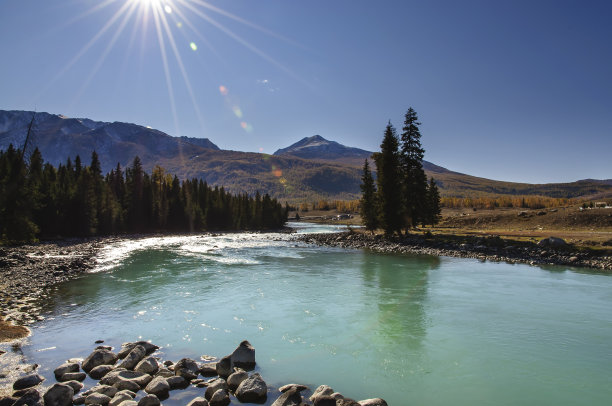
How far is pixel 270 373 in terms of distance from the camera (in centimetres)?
1043

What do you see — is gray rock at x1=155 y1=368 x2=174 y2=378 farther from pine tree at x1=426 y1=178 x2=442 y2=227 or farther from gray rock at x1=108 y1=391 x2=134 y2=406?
pine tree at x1=426 y1=178 x2=442 y2=227

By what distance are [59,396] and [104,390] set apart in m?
0.98

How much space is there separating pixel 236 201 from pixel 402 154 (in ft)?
239

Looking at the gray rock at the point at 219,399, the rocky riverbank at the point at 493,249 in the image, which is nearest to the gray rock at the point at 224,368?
the gray rock at the point at 219,399

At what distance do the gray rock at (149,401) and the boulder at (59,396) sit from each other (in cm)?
Result: 173

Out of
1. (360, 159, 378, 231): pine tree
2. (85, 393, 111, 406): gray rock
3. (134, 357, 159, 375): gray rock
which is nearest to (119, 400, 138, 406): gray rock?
(85, 393, 111, 406): gray rock

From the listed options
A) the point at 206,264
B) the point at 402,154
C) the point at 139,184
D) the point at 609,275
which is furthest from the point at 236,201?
the point at 609,275

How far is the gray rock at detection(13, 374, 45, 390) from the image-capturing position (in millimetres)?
8867

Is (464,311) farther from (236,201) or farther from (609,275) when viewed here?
(236,201)

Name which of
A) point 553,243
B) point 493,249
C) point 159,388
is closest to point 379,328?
point 159,388

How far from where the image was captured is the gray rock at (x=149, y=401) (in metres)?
7.94

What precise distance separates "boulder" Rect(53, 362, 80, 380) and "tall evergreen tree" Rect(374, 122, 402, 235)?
152ft

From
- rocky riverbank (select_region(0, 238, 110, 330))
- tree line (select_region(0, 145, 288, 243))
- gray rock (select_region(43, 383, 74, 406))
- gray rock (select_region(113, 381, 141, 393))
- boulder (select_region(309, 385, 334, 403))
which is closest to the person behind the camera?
gray rock (select_region(43, 383, 74, 406))

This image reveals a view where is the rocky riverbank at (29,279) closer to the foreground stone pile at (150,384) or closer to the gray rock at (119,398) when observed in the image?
the foreground stone pile at (150,384)
